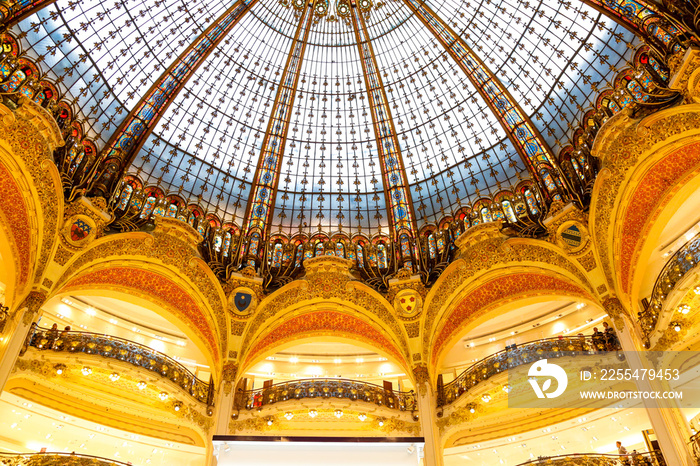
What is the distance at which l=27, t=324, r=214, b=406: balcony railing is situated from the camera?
1550cm

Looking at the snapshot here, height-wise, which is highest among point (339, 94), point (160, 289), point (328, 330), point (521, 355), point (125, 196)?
point (339, 94)

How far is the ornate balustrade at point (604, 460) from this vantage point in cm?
1357

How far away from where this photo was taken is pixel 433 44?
2023 centimetres

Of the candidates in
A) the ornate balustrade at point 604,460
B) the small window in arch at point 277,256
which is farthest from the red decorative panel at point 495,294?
the small window in arch at point 277,256

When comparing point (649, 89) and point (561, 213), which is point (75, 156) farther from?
point (649, 89)

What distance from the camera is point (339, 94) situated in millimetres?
21625

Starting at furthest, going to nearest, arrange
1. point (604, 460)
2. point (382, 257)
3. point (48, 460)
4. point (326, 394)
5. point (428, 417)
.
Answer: point (382, 257)
point (326, 394)
point (428, 417)
point (604, 460)
point (48, 460)

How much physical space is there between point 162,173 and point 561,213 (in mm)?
15342

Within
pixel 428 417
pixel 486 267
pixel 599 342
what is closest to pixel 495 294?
pixel 486 267

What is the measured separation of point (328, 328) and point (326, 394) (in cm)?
295

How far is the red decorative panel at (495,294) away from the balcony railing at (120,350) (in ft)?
29.1

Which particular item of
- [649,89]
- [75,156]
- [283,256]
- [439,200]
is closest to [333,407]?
[283,256]

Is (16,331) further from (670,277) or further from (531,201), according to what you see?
(670,277)

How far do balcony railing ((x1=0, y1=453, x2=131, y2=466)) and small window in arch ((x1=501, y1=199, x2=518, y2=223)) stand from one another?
638 inches
